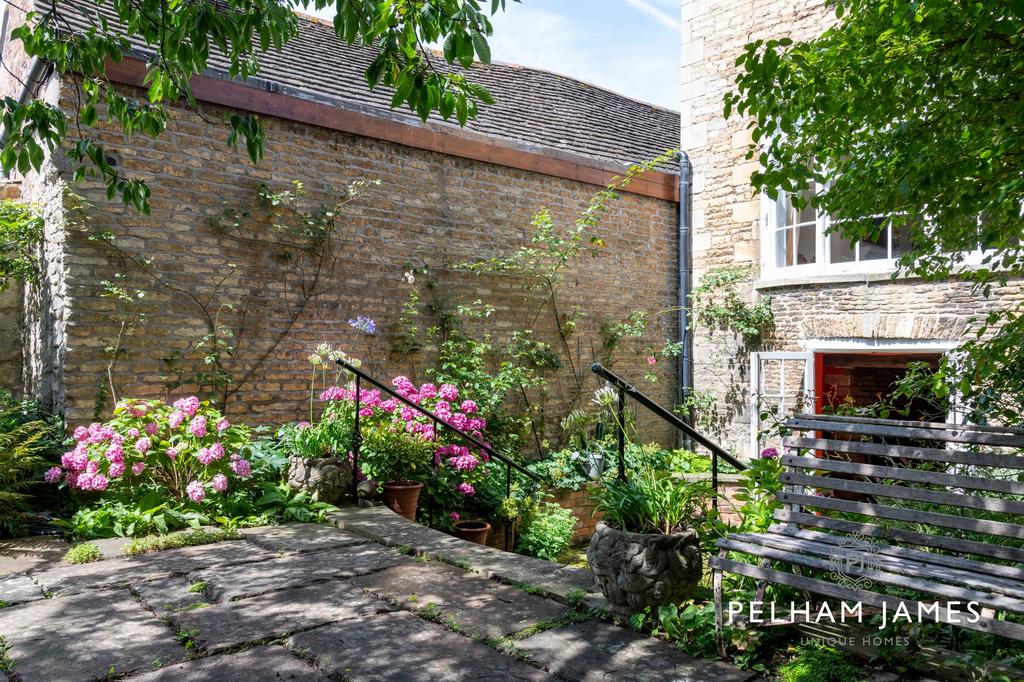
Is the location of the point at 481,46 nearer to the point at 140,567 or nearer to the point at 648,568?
the point at 648,568

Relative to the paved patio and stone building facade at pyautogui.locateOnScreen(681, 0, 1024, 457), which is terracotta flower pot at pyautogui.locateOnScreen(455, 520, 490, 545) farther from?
stone building facade at pyautogui.locateOnScreen(681, 0, 1024, 457)

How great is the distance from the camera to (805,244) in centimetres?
804

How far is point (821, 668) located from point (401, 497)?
3.75 m

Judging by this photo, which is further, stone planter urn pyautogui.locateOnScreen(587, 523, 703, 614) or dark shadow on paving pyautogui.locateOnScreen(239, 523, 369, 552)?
dark shadow on paving pyautogui.locateOnScreen(239, 523, 369, 552)

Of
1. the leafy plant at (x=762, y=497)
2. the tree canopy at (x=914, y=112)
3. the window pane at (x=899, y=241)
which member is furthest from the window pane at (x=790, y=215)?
the leafy plant at (x=762, y=497)

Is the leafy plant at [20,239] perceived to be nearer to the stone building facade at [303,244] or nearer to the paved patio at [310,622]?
the stone building facade at [303,244]

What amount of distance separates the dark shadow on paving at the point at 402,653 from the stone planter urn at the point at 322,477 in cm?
230

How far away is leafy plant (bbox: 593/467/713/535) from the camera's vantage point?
3266mm

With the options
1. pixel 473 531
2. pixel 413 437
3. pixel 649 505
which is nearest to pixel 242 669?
pixel 649 505

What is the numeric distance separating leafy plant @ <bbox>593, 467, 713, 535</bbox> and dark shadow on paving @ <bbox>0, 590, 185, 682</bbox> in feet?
6.27

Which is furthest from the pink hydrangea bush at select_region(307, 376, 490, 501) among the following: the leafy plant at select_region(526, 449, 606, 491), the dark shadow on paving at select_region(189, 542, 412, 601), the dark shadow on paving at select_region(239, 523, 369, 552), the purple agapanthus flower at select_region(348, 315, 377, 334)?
the dark shadow on paving at select_region(189, 542, 412, 601)

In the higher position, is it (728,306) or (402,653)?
(728,306)

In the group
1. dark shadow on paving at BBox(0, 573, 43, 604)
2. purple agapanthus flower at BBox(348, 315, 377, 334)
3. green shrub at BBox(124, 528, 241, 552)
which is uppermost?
purple agapanthus flower at BBox(348, 315, 377, 334)

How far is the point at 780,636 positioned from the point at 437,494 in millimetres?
3675
